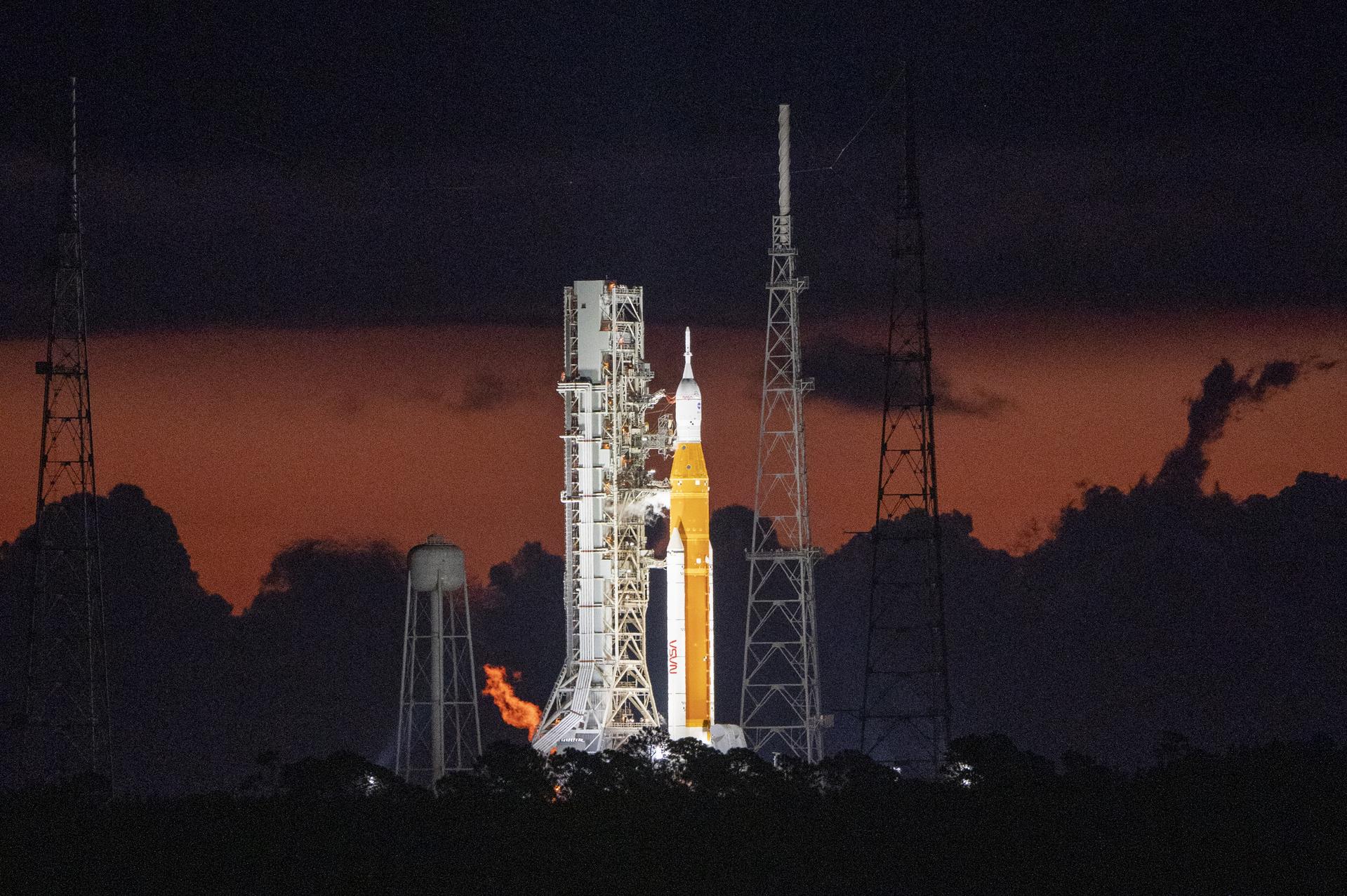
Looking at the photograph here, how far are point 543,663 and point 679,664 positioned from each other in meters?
37.3

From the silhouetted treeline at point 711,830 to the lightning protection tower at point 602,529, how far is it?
15.0 feet

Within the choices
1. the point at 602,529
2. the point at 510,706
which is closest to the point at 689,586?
the point at 602,529

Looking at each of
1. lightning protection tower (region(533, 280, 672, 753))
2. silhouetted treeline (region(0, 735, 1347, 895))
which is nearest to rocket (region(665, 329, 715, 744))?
lightning protection tower (region(533, 280, 672, 753))

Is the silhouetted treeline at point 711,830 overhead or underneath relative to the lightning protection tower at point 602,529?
underneath

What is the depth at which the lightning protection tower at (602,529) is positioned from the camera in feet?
257

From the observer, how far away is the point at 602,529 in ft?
259

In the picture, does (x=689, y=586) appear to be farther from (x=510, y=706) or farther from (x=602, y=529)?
(x=510, y=706)

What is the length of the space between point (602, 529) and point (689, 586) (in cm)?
340

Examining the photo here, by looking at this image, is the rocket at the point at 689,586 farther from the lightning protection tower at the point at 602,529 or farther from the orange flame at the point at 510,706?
the orange flame at the point at 510,706

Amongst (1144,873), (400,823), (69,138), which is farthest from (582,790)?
(69,138)

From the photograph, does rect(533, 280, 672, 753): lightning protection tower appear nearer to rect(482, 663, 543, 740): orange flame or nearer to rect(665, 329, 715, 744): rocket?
rect(665, 329, 715, 744): rocket

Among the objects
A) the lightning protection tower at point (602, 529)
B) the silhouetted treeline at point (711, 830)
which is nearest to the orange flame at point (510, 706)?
the lightning protection tower at point (602, 529)

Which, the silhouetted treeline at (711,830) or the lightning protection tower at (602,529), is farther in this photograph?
the lightning protection tower at (602,529)

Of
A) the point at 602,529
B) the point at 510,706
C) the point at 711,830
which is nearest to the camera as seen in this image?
the point at 711,830
